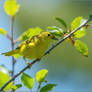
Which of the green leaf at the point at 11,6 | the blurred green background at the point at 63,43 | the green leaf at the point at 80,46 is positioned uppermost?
the blurred green background at the point at 63,43

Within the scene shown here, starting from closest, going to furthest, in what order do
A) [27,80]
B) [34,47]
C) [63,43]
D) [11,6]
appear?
[27,80]
[11,6]
[34,47]
[63,43]

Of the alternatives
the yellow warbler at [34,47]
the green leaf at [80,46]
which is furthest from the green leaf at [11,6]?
the green leaf at [80,46]

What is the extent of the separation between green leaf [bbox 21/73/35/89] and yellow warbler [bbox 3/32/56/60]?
64 cm

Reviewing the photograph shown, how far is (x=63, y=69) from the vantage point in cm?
511

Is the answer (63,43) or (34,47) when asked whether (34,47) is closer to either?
(34,47)

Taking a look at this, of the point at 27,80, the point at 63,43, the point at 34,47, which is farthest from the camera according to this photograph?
the point at 63,43

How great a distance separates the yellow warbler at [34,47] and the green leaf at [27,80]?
639mm

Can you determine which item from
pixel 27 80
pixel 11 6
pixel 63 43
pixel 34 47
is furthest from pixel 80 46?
pixel 63 43

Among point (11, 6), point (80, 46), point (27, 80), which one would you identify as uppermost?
point (11, 6)

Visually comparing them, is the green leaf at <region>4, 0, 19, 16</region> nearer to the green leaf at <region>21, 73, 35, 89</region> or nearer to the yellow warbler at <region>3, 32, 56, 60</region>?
the yellow warbler at <region>3, 32, 56, 60</region>

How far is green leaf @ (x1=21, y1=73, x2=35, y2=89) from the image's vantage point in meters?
1.78

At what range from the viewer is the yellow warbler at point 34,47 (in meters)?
2.49

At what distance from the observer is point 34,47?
260 cm

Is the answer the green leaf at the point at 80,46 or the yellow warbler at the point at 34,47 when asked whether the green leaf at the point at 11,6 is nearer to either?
the yellow warbler at the point at 34,47
